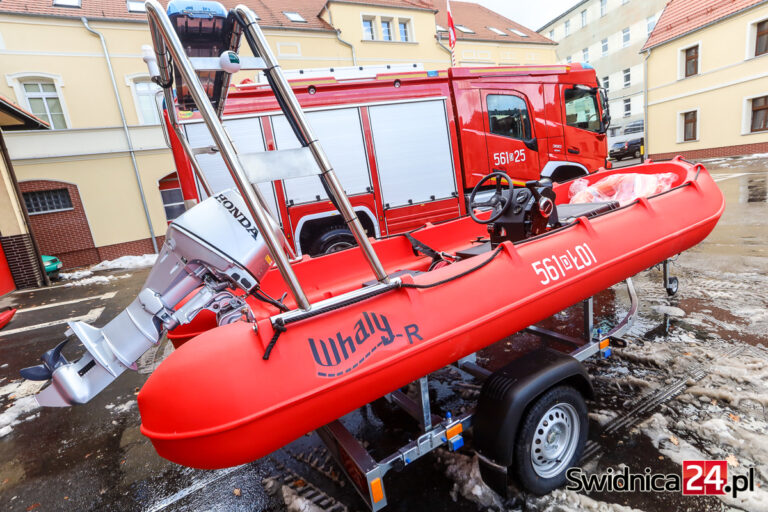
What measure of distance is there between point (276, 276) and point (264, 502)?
1524mm

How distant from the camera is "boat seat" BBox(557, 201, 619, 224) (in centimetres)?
302

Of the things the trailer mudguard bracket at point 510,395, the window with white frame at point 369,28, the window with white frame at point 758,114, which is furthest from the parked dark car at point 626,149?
the trailer mudguard bracket at point 510,395

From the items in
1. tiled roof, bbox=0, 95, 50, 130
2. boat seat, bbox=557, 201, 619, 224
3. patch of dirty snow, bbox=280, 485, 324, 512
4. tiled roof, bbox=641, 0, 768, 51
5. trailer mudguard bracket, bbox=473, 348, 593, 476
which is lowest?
patch of dirty snow, bbox=280, 485, 324, 512

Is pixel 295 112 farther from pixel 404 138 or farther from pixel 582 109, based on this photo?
pixel 582 109

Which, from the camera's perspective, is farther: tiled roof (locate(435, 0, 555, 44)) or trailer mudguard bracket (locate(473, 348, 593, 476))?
tiled roof (locate(435, 0, 555, 44))

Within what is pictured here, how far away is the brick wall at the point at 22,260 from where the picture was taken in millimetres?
8562

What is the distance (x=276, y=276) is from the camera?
3.03 metres

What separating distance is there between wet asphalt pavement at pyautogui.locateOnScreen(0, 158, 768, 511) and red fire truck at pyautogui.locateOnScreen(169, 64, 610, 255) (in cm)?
253

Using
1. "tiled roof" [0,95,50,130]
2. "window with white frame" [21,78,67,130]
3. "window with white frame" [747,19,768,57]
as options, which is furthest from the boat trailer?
"window with white frame" [747,19,768,57]

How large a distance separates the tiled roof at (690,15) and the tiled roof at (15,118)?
25.5 m

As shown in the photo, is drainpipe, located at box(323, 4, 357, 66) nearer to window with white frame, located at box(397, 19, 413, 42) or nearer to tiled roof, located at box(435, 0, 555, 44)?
window with white frame, located at box(397, 19, 413, 42)

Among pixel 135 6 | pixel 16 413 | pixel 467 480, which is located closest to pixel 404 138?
pixel 467 480

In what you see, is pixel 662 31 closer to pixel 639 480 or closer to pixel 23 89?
pixel 639 480

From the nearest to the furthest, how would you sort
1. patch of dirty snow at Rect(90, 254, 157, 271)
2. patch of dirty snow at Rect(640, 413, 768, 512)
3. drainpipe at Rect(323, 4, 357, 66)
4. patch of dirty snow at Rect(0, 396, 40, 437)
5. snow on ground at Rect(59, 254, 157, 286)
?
patch of dirty snow at Rect(640, 413, 768, 512)
patch of dirty snow at Rect(0, 396, 40, 437)
snow on ground at Rect(59, 254, 157, 286)
patch of dirty snow at Rect(90, 254, 157, 271)
drainpipe at Rect(323, 4, 357, 66)
